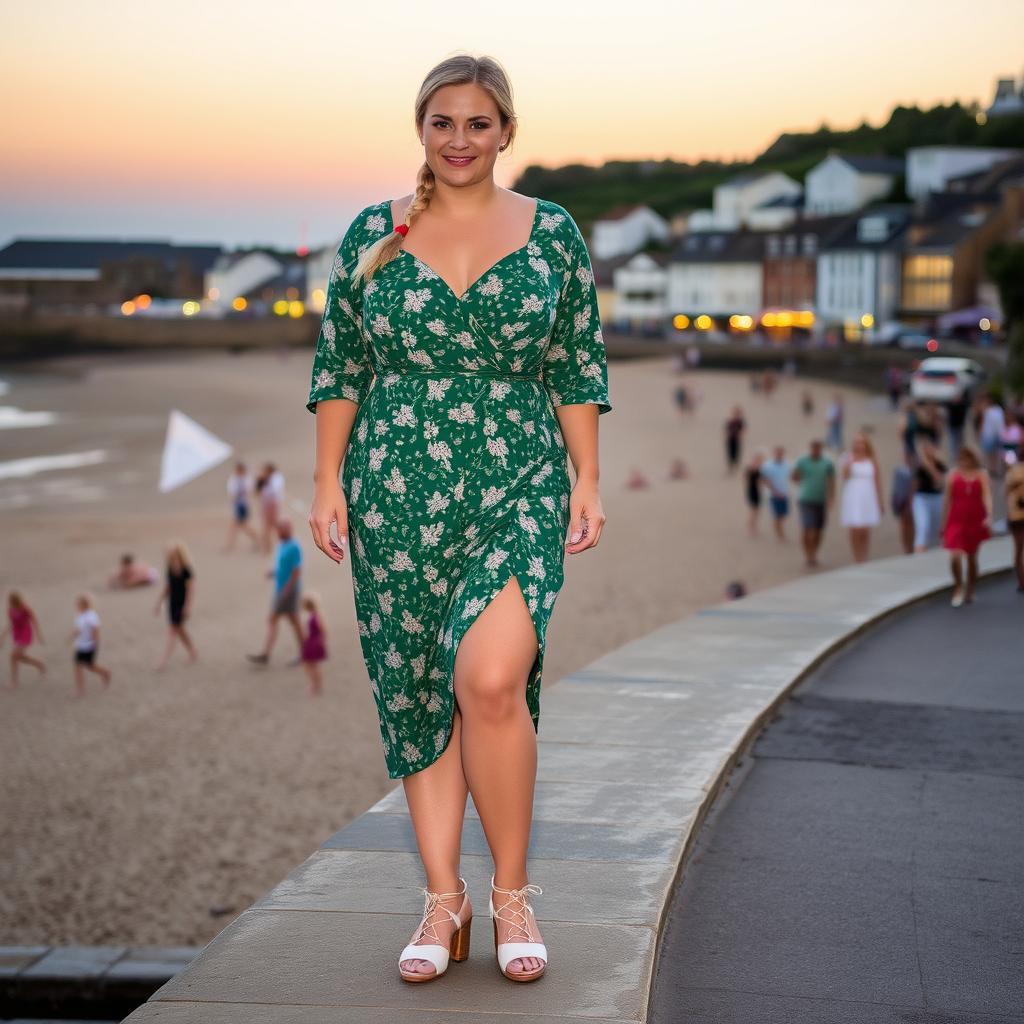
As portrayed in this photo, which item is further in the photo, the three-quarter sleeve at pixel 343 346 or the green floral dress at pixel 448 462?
the three-quarter sleeve at pixel 343 346

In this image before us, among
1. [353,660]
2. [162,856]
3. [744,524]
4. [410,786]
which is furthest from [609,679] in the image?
[744,524]

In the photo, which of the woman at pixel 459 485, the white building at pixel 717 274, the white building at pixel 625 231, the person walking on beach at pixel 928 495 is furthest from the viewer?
the white building at pixel 625 231

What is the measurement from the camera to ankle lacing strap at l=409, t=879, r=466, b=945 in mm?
3078

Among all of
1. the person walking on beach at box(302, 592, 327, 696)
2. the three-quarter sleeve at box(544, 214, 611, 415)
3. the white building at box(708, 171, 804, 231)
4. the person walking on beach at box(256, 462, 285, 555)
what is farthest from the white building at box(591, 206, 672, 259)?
the three-quarter sleeve at box(544, 214, 611, 415)

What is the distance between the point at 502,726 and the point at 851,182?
361 ft

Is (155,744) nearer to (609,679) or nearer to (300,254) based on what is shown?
(609,679)

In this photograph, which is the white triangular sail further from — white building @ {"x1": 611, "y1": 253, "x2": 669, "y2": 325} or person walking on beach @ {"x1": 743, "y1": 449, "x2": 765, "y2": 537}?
white building @ {"x1": 611, "y1": 253, "x2": 669, "y2": 325}

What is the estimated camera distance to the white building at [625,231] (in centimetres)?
12544

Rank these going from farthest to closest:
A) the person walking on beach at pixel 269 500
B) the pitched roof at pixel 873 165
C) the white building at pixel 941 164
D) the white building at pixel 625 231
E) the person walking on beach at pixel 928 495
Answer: the white building at pixel 625 231, the pitched roof at pixel 873 165, the white building at pixel 941 164, the person walking on beach at pixel 269 500, the person walking on beach at pixel 928 495

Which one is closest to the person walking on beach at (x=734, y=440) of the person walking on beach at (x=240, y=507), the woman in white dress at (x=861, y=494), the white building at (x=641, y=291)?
the person walking on beach at (x=240, y=507)

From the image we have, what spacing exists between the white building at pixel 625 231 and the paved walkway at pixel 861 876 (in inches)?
4727

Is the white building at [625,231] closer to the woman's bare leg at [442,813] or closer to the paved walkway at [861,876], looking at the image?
the paved walkway at [861,876]

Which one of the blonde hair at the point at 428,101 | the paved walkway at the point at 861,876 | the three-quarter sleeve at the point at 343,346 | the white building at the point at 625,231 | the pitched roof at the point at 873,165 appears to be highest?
the pitched roof at the point at 873,165

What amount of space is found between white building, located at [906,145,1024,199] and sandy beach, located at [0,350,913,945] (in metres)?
66.7
